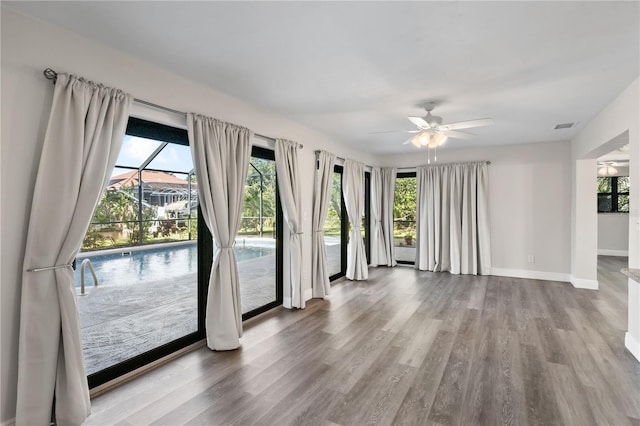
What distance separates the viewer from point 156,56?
2479mm

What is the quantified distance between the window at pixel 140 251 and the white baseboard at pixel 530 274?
561 centimetres

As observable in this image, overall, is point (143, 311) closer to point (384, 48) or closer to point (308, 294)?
point (308, 294)

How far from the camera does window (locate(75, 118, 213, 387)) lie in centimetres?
266

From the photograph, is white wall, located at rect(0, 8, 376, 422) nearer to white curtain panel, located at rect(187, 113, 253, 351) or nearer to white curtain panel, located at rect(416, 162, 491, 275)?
white curtain panel, located at rect(187, 113, 253, 351)

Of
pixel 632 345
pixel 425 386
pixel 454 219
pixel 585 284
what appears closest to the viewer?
pixel 425 386

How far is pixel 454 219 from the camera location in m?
6.35

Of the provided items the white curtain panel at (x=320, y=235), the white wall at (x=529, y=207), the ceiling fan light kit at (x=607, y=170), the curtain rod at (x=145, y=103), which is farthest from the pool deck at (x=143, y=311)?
the ceiling fan light kit at (x=607, y=170)

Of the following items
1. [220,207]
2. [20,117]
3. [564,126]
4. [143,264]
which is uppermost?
[564,126]

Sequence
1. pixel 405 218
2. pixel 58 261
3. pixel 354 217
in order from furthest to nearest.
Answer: pixel 405 218
pixel 354 217
pixel 58 261

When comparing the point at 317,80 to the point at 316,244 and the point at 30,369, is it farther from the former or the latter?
the point at 30,369

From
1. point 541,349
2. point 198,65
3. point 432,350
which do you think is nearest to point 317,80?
point 198,65

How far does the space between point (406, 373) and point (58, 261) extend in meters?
2.68

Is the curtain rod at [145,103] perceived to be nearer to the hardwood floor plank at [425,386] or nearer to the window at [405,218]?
the hardwood floor plank at [425,386]

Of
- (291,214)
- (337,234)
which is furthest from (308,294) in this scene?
(337,234)
